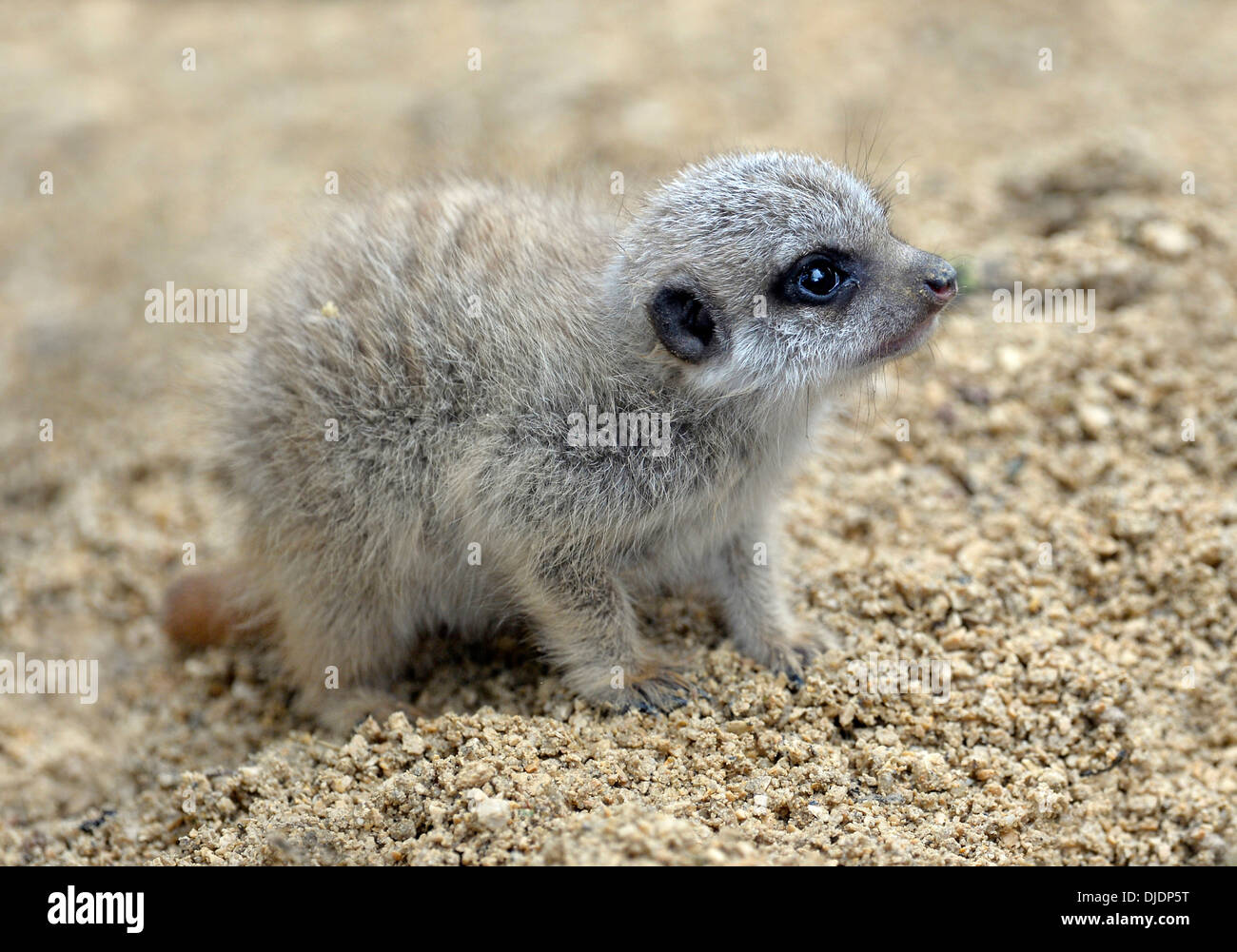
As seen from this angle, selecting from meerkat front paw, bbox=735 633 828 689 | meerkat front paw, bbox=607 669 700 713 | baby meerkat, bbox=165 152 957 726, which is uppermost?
baby meerkat, bbox=165 152 957 726

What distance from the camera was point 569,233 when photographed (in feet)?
15.0

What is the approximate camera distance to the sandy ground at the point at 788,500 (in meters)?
3.87

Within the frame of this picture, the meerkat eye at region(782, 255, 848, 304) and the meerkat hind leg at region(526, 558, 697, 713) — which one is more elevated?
the meerkat eye at region(782, 255, 848, 304)

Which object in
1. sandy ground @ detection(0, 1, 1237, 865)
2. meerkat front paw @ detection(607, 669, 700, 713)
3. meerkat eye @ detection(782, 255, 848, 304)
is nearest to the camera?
sandy ground @ detection(0, 1, 1237, 865)

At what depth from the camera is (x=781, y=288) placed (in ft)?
13.1

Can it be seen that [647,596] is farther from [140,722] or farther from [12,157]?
[12,157]

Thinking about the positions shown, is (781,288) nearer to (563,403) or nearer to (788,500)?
(563,403)

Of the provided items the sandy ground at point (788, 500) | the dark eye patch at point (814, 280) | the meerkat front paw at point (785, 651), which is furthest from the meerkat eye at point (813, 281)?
the meerkat front paw at point (785, 651)

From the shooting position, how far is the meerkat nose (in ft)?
13.1

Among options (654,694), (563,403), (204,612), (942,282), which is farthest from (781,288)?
(204,612)

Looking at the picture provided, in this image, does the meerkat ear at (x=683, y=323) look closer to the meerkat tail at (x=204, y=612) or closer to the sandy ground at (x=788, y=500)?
the sandy ground at (x=788, y=500)

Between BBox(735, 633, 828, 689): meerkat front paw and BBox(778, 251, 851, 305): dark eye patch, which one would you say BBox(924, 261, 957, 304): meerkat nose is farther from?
BBox(735, 633, 828, 689): meerkat front paw

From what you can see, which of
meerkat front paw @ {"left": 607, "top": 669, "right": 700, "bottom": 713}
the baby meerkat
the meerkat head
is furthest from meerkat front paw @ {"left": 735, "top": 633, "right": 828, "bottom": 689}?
the meerkat head

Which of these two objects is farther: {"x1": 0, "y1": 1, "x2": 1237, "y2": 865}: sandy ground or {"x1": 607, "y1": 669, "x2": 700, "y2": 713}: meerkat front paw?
{"x1": 607, "y1": 669, "x2": 700, "y2": 713}: meerkat front paw
